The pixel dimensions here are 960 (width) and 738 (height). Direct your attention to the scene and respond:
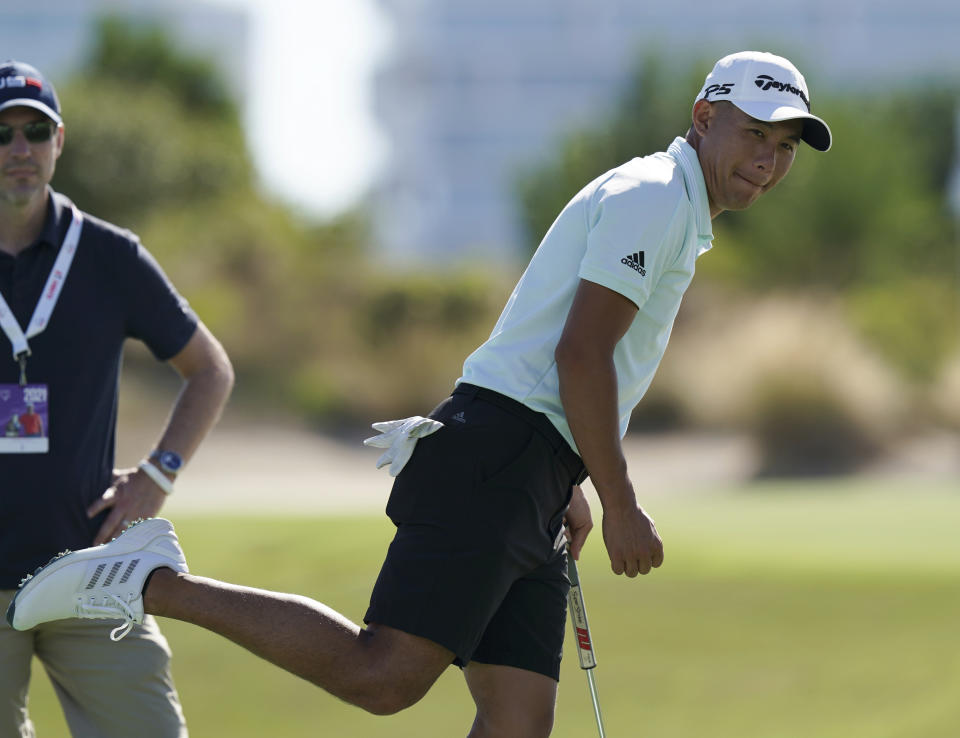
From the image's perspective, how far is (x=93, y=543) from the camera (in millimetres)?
4219

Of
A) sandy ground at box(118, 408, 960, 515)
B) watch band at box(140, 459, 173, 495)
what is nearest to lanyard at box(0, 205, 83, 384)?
watch band at box(140, 459, 173, 495)

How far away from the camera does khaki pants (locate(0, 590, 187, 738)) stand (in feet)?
13.3

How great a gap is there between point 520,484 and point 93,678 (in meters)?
1.35

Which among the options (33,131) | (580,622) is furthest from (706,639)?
(33,131)

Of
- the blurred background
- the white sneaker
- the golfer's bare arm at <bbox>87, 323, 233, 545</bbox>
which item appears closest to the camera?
the white sneaker

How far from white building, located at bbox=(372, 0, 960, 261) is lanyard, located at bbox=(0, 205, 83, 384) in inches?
3864

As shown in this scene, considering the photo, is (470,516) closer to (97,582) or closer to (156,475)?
(97,582)

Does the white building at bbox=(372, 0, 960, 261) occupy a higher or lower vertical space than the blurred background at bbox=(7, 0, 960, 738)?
higher

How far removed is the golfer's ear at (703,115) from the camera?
3.96 metres

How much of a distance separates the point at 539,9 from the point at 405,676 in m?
110

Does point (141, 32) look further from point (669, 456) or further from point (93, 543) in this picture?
point (93, 543)

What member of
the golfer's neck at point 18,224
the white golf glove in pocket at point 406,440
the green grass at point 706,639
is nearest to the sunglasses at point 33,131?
the golfer's neck at point 18,224

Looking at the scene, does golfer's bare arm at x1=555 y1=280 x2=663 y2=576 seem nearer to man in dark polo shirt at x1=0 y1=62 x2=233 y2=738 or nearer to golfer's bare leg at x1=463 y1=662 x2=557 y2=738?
golfer's bare leg at x1=463 y1=662 x2=557 y2=738

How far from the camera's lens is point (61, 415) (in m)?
4.11
